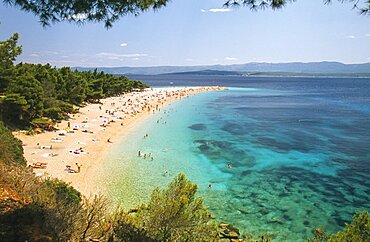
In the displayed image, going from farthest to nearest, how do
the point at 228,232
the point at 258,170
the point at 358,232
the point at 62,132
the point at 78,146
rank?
the point at 62,132
the point at 78,146
the point at 258,170
the point at 228,232
the point at 358,232

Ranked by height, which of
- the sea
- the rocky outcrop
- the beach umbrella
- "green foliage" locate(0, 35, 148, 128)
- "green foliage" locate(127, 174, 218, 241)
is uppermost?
"green foliage" locate(0, 35, 148, 128)

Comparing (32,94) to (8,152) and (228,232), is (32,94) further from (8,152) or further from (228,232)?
(228,232)

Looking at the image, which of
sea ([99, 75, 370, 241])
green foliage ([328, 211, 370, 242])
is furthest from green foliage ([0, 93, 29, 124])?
green foliage ([328, 211, 370, 242])

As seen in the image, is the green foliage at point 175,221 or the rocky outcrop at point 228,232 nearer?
the green foliage at point 175,221

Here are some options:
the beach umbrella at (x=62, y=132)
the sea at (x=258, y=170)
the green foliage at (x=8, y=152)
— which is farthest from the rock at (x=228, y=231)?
the beach umbrella at (x=62, y=132)

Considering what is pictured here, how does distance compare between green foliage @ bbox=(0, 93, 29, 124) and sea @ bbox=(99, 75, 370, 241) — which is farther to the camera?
green foliage @ bbox=(0, 93, 29, 124)

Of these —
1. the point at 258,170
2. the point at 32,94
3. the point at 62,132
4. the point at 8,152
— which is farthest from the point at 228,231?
the point at 32,94

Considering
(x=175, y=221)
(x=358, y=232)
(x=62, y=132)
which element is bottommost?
(x=62, y=132)

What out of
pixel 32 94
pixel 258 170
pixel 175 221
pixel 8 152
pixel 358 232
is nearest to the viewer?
pixel 358 232

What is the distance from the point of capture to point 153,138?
33312 millimetres

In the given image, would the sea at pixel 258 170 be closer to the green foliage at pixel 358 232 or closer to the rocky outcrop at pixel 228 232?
the rocky outcrop at pixel 228 232

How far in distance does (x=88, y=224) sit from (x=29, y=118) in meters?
26.3

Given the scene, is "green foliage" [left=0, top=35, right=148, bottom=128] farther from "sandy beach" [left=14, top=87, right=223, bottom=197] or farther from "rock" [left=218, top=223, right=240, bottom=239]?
"rock" [left=218, top=223, right=240, bottom=239]

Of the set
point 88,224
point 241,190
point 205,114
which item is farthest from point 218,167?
point 205,114
